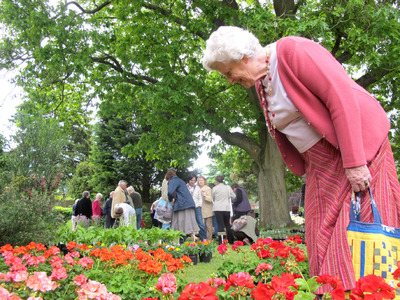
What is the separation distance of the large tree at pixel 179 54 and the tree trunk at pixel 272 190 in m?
0.04

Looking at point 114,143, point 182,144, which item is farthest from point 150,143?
point 114,143

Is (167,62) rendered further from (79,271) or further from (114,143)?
(114,143)

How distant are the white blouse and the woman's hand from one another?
27 cm

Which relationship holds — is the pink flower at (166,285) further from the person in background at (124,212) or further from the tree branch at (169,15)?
the tree branch at (169,15)

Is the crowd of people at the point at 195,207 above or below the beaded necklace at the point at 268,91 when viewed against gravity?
below

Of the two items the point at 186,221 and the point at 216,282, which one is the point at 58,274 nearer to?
the point at 216,282

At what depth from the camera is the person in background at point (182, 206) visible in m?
8.51

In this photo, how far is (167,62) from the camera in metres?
11.9

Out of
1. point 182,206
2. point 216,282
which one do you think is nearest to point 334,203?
point 216,282

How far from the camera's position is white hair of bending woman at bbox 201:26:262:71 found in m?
1.91

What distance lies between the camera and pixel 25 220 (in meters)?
5.52

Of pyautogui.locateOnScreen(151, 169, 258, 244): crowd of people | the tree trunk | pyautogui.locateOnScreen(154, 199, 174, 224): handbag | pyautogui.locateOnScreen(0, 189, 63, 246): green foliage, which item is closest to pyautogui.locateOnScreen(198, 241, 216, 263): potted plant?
pyautogui.locateOnScreen(151, 169, 258, 244): crowd of people

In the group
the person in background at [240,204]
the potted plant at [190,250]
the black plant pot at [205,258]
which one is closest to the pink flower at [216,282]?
the potted plant at [190,250]

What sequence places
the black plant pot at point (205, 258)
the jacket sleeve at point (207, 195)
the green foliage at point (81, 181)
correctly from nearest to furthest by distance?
the black plant pot at point (205, 258) < the jacket sleeve at point (207, 195) < the green foliage at point (81, 181)
